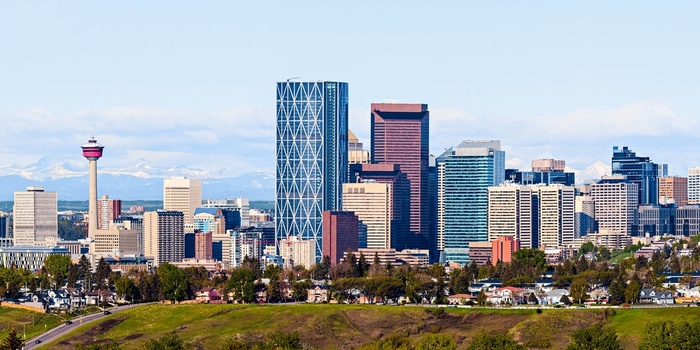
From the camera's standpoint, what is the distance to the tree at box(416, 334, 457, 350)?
17996cm

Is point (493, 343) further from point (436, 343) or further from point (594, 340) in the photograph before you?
point (594, 340)

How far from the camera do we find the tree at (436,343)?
590 feet

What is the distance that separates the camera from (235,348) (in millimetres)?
177625

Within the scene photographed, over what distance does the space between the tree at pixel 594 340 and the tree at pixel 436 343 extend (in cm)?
1238

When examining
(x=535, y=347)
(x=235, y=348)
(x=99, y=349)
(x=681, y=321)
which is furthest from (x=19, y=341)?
(x=681, y=321)

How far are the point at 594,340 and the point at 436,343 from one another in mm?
16404

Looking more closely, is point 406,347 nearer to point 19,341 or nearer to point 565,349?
point 565,349

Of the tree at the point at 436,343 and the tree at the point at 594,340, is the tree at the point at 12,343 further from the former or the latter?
the tree at the point at 594,340

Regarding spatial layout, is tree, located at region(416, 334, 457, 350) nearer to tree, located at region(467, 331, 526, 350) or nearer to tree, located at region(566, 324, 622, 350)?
tree, located at region(467, 331, 526, 350)

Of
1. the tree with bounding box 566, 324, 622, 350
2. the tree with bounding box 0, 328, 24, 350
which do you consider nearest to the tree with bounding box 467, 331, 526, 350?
the tree with bounding box 566, 324, 622, 350

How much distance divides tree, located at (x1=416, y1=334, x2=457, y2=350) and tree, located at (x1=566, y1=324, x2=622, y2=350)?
12.4m

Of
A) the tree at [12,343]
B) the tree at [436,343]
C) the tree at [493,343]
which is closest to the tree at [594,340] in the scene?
the tree at [493,343]

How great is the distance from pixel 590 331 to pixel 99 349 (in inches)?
2012

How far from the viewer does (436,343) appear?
182 meters
